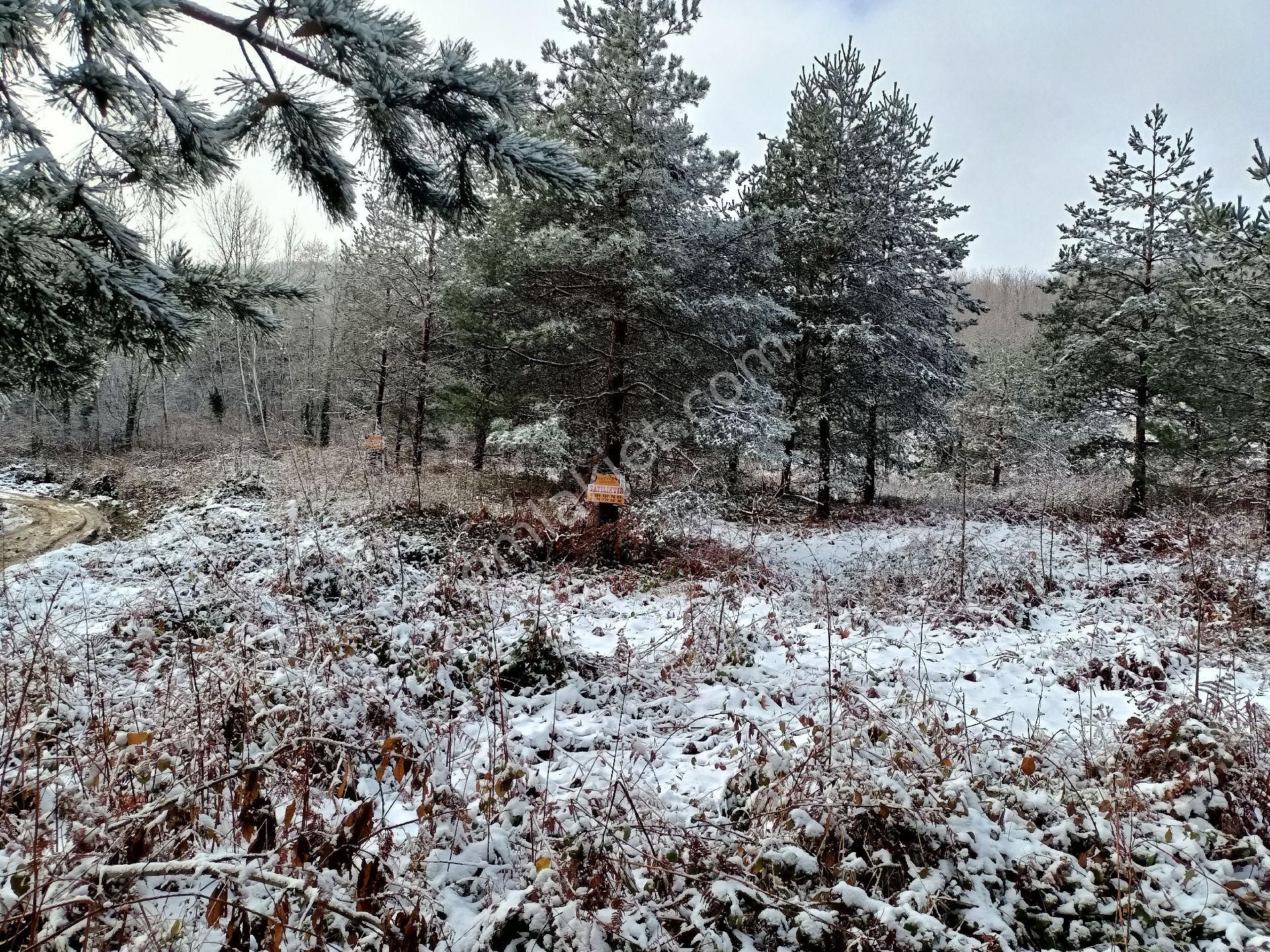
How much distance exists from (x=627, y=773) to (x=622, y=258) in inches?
321

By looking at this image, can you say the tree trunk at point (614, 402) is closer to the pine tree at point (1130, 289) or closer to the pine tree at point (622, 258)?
the pine tree at point (622, 258)

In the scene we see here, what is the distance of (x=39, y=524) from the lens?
12953mm

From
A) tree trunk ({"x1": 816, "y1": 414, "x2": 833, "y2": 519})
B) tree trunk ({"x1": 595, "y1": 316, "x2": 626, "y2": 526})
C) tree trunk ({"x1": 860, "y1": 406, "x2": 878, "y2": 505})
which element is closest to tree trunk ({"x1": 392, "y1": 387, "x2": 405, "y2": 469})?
tree trunk ({"x1": 595, "y1": 316, "x2": 626, "y2": 526})

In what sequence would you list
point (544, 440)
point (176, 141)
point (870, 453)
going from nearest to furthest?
point (176, 141) < point (544, 440) < point (870, 453)

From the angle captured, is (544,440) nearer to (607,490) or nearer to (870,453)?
(607,490)

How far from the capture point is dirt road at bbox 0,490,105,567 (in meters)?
10.9

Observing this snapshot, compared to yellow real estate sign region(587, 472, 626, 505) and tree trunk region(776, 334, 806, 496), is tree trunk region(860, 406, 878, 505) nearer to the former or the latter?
tree trunk region(776, 334, 806, 496)

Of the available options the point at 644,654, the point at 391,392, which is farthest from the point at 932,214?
the point at 391,392

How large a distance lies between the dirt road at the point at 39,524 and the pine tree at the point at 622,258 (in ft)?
30.4

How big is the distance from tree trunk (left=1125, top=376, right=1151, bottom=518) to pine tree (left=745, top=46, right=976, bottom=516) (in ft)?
13.6

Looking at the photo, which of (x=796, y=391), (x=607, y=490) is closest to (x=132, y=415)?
(x=607, y=490)

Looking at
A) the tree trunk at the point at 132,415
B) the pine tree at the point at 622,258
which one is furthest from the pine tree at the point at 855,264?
the tree trunk at the point at 132,415

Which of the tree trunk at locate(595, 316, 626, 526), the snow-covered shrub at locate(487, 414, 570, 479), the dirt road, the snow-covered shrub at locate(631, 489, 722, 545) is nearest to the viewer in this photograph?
the snow-covered shrub at locate(487, 414, 570, 479)

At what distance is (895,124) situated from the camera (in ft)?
46.5
